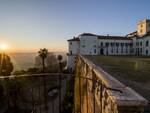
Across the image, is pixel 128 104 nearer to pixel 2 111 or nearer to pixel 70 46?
pixel 2 111

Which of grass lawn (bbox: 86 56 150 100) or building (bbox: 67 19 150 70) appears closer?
grass lawn (bbox: 86 56 150 100)

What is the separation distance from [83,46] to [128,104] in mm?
49059

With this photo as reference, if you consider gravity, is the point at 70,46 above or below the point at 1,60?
above

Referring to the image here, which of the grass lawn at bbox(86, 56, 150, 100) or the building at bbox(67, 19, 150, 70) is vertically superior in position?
the building at bbox(67, 19, 150, 70)

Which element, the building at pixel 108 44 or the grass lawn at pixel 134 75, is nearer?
the grass lawn at pixel 134 75

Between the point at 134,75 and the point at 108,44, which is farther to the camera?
the point at 108,44

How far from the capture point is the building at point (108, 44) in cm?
4983

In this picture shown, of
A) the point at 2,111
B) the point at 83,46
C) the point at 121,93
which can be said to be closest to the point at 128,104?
the point at 121,93

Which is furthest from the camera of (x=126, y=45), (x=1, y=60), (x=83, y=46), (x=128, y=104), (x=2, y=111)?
(x=126, y=45)

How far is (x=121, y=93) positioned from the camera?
6.03ft

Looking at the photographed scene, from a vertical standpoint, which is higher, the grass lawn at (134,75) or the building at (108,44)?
the building at (108,44)

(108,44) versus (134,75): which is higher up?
(108,44)

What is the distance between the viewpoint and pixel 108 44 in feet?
173

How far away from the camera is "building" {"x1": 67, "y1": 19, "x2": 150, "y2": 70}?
49828 millimetres
